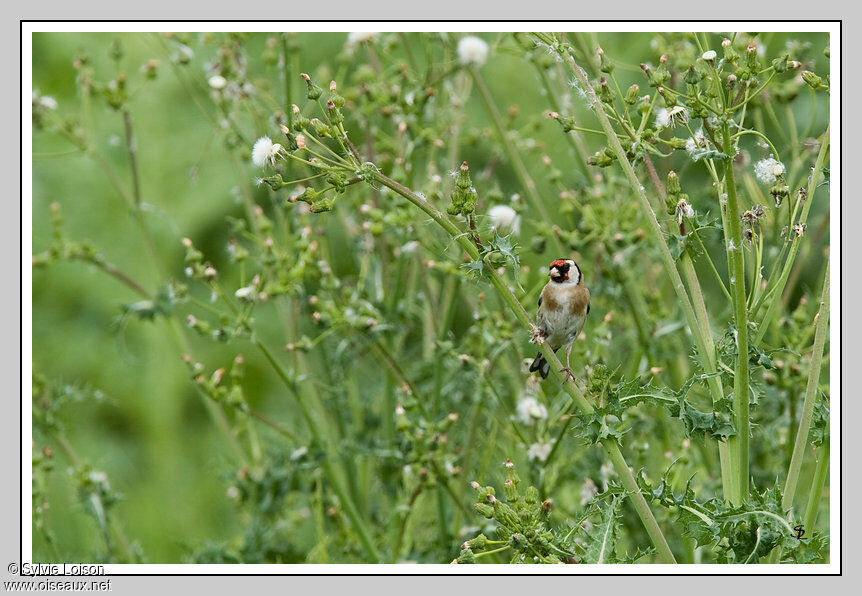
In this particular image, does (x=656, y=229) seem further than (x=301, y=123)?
Yes

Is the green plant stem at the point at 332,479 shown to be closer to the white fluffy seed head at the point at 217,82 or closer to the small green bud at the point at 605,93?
the white fluffy seed head at the point at 217,82

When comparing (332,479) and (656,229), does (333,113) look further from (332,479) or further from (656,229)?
(332,479)

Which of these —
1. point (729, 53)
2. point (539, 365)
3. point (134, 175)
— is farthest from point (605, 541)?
point (134, 175)

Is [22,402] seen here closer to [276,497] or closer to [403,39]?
[276,497]

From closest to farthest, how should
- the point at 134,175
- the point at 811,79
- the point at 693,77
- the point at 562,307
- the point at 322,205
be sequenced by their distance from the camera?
the point at 322,205 → the point at 693,77 → the point at 811,79 → the point at 562,307 → the point at 134,175

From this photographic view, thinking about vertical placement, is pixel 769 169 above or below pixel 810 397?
above

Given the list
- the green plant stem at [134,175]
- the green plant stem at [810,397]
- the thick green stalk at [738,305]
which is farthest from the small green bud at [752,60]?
the green plant stem at [134,175]

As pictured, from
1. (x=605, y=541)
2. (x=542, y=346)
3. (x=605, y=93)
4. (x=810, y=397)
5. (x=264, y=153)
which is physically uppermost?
(x=605, y=93)
